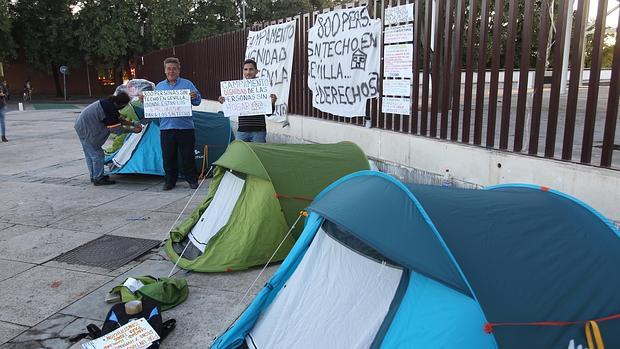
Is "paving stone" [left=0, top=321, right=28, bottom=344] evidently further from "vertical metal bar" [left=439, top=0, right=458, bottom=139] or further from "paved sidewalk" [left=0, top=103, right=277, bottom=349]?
"vertical metal bar" [left=439, top=0, right=458, bottom=139]

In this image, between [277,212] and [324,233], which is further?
[277,212]

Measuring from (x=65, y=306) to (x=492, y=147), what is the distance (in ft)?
13.1

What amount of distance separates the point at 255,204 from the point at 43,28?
30050 mm

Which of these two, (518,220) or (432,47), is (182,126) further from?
(518,220)

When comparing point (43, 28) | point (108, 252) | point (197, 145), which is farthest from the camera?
point (43, 28)

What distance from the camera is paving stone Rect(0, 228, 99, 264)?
4883 mm

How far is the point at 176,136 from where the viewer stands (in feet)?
23.7

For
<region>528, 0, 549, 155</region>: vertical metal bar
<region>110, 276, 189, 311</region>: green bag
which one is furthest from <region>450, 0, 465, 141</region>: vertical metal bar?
<region>110, 276, 189, 311</region>: green bag

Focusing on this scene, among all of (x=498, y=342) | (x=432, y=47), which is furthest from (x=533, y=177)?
(x=498, y=342)

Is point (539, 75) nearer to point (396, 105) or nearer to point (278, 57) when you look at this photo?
point (396, 105)

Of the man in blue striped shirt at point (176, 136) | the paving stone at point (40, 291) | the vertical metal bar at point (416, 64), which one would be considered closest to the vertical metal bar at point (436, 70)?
the vertical metal bar at point (416, 64)

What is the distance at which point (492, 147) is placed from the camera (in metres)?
4.60

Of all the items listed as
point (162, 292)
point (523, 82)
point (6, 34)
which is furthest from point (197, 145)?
point (6, 34)

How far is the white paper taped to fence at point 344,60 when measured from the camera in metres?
6.10
